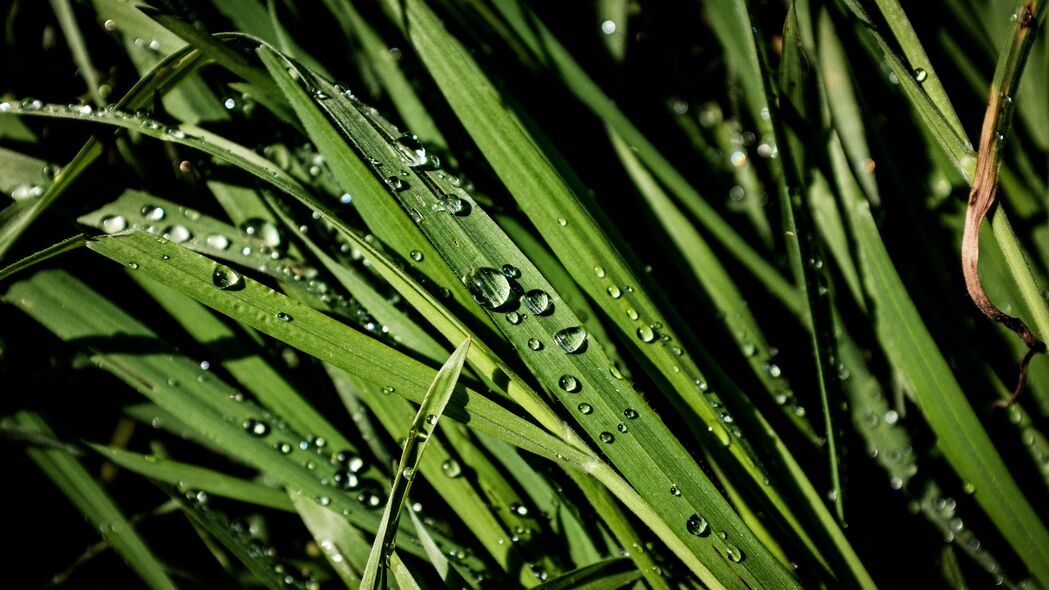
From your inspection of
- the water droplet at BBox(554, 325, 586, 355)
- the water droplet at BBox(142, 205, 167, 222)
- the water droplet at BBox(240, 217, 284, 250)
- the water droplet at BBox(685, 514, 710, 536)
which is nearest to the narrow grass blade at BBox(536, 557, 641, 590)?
the water droplet at BBox(685, 514, 710, 536)

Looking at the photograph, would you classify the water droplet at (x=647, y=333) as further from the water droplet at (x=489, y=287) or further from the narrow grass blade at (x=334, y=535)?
the narrow grass blade at (x=334, y=535)

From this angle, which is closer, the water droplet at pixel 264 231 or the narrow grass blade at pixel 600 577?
the narrow grass blade at pixel 600 577

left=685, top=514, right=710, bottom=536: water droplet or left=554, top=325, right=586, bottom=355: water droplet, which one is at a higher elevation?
left=554, top=325, right=586, bottom=355: water droplet

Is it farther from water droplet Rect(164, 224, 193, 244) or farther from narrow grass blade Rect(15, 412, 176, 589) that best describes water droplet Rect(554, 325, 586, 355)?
narrow grass blade Rect(15, 412, 176, 589)

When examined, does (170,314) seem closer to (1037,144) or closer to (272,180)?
(272,180)

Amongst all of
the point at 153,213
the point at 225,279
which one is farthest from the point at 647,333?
the point at 153,213

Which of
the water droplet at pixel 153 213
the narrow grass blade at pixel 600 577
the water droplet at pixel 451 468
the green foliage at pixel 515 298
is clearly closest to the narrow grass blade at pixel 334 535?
the green foliage at pixel 515 298

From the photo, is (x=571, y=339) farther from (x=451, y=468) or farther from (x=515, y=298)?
(x=451, y=468)
